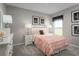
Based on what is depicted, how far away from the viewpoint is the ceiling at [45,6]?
5.32 feet

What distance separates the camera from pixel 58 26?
5.81ft

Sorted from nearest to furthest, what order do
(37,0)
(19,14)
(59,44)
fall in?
(37,0)
(19,14)
(59,44)

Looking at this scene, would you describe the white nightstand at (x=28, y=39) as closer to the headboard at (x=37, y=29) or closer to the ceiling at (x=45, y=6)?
the headboard at (x=37, y=29)

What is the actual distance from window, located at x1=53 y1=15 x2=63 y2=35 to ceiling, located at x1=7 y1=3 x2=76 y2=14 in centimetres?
20

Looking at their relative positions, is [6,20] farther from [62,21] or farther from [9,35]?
[62,21]

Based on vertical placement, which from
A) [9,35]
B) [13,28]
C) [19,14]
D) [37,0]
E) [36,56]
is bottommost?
[36,56]

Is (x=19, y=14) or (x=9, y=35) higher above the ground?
(x=19, y=14)

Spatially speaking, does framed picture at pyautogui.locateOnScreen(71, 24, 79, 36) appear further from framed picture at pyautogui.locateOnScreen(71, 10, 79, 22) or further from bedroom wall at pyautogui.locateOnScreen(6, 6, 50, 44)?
bedroom wall at pyautogui.locateOnScreen(6, 6, 50, 44)

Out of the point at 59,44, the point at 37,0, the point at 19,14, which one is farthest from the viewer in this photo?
the point at 59,44

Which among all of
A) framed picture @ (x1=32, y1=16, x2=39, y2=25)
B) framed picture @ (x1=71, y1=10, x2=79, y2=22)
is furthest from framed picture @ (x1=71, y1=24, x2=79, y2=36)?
framed picture @ (x1=32, y1=16, x2=39, y2=25)

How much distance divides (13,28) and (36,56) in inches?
29.5

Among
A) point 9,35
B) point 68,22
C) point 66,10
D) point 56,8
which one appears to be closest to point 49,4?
point 56,8

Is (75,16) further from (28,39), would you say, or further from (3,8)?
(3,8)

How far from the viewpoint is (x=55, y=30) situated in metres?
1.80
